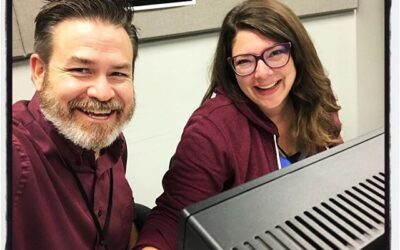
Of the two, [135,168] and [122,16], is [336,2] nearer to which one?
[135,168]

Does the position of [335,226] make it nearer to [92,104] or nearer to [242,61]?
[92,104]

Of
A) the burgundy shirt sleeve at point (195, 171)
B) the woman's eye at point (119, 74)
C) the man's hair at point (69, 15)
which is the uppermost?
the man's hair at point (69, 15)

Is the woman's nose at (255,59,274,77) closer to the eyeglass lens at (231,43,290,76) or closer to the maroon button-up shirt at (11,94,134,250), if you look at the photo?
the eyeglass lens at (231,43,290,76)

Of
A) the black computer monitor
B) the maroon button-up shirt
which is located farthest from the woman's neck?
the black computer monitor

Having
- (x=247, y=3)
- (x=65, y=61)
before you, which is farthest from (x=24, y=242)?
(x=247, y=3)

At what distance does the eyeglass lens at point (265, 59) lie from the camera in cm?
85

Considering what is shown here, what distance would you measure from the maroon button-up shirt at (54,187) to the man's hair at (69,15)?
0.27ft

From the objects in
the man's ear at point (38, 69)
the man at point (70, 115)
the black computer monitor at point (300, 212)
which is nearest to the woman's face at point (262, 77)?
the man at point (70, 115)

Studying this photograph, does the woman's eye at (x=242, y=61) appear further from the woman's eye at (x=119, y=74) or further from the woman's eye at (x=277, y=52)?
the woman's eye at (x=119, y=74)

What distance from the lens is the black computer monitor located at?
0.81 ft

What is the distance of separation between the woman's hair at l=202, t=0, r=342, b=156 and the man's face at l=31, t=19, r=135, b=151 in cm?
33

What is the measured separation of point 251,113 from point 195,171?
0.19 m

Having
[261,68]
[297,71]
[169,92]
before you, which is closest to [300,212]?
[261,68]

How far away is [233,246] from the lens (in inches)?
9.4
